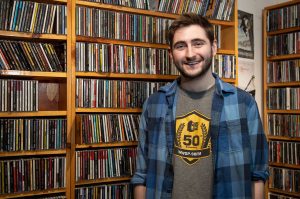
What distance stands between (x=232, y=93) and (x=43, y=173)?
1.04 m

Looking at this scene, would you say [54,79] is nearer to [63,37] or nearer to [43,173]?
[63,37]

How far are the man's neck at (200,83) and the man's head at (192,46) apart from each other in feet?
0.05

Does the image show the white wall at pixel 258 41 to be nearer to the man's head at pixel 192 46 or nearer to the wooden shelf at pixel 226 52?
the wooden shelf at pixel 226 52

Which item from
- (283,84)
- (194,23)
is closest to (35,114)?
(194,23)

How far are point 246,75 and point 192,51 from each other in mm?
1567

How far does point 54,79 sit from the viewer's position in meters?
1.84

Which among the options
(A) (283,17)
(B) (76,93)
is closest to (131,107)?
(B) (76,93)

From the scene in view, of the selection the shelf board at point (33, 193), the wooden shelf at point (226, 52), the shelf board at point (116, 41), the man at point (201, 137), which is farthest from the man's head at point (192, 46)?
the shelf board at point (33, 193)

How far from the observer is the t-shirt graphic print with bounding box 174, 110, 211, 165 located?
4.51 ft

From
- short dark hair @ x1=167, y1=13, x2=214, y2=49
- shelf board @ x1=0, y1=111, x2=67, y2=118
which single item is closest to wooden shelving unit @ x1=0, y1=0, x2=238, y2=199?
shelf board @ x1=0, y1=111, x2=67, y2=118

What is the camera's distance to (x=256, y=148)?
1377mm

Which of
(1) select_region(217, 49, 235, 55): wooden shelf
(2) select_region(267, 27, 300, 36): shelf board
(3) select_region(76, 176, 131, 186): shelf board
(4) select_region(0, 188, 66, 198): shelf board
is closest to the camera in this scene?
(4) select_region(0, 188, 66, 198): shelf board

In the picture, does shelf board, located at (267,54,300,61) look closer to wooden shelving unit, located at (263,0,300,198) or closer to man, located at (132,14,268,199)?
wooden shelving unit, located at (263,0,300,198)

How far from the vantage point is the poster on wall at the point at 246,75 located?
278cm
